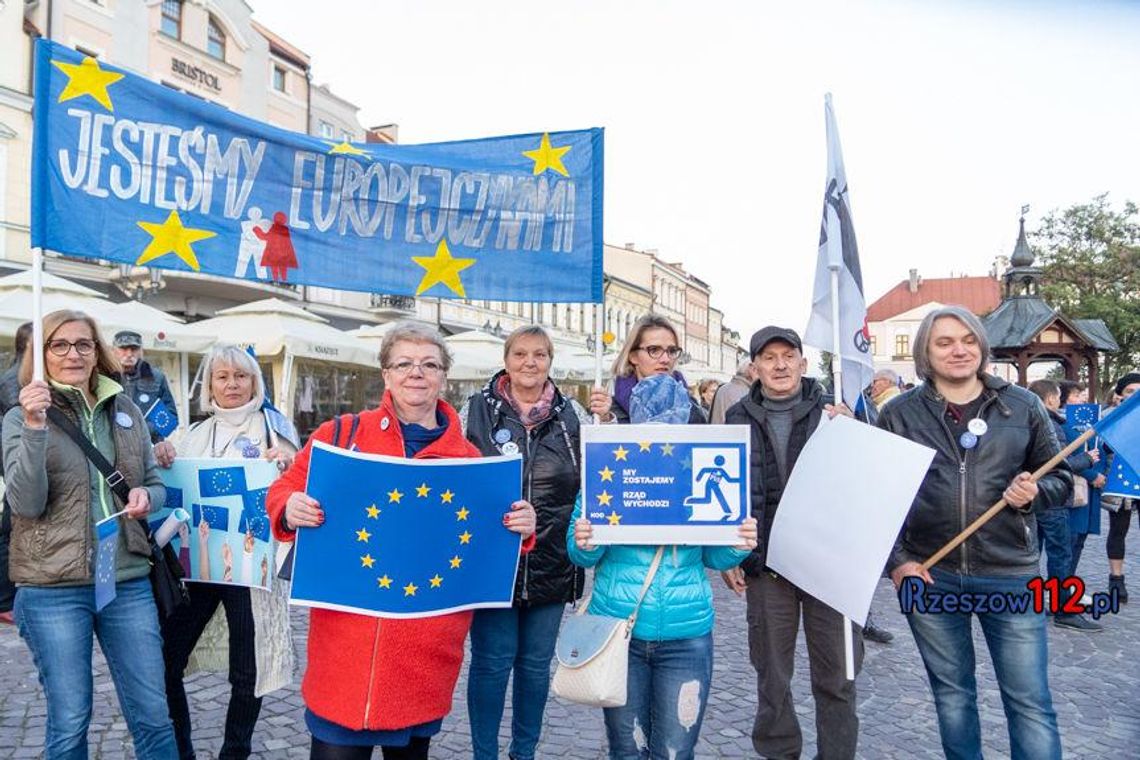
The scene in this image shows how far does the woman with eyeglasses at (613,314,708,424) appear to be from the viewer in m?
3.65

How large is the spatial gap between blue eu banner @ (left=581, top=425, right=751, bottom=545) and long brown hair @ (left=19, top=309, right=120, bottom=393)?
6.30ft

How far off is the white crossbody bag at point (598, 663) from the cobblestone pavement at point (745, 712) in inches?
53.6

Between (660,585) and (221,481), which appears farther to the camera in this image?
(221,481)

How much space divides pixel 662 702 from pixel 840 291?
2242 millimetres

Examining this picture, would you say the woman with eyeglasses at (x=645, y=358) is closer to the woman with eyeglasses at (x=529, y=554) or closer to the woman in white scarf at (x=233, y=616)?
the woman with eyeglasses at (x=529, y=554)

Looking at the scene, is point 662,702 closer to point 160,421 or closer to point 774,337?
point 774,337

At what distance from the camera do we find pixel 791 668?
3590mm

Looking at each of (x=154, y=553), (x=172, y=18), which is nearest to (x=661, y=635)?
(x=154, y=553)

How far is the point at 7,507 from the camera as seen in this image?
284 cm

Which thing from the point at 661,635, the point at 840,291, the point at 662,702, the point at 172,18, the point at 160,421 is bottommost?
the point at 662,702

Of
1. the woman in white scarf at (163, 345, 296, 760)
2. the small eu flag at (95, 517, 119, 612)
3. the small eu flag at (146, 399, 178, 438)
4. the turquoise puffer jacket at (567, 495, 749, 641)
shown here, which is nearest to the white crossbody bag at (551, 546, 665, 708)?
the turquoise puffer jacket at (567, 495, 749, 641)

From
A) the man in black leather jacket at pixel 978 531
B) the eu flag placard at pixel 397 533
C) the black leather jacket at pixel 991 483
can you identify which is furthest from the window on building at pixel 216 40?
the black leather jacket at pixel 991 483

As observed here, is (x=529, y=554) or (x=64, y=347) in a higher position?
(x=64, y=347)

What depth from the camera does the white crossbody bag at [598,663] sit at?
2.67 meters
